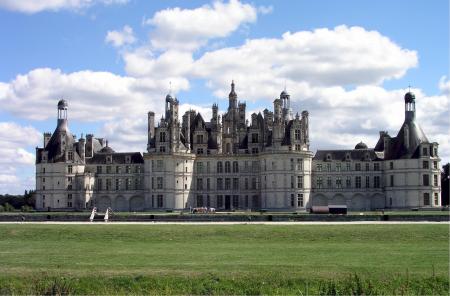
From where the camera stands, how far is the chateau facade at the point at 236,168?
79.4 m

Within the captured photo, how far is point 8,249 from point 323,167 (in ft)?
176

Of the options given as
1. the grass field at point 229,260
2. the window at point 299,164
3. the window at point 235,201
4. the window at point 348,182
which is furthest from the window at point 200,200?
the grass field at point 229,260

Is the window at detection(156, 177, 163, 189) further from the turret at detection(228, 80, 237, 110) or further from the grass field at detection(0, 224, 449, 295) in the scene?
the grass field at detection(0, 224, 449, 295)

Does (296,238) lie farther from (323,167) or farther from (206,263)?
(323,167)

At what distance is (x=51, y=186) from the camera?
85.9 meters

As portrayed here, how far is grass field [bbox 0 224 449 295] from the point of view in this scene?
24906 millimetres

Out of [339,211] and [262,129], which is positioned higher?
[262,129]

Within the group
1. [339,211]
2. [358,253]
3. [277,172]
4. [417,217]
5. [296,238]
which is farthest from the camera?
[277,172]

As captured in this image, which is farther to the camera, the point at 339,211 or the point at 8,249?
the point at 339,211

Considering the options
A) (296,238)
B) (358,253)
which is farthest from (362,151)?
(358,253)

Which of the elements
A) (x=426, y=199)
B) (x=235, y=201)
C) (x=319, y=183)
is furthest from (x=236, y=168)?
(x=426, y=199)

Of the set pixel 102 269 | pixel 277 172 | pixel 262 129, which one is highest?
→ pixel 262 129

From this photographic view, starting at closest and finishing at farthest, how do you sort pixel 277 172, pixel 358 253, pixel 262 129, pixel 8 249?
1. pixel 358 253
2. pixel 8 249
3. pixel 277 172
4. pixel 262 129

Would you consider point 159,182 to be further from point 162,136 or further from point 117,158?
point 117,158
